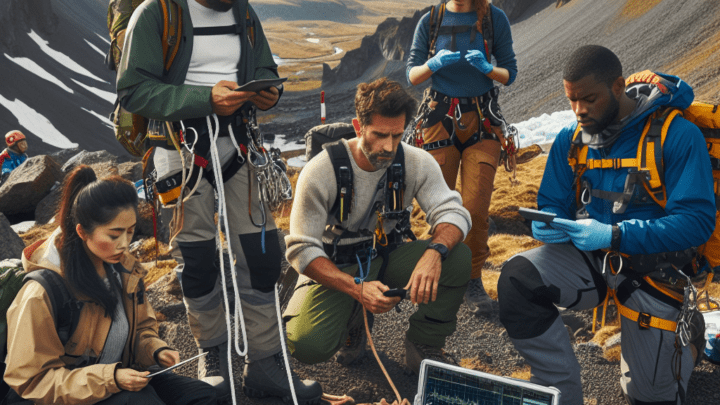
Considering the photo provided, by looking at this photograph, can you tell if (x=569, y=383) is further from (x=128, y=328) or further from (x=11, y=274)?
(x=11, y=274)

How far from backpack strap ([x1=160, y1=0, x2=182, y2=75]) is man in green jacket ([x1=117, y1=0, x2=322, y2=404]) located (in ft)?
0.10

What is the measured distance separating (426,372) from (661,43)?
25.8 m

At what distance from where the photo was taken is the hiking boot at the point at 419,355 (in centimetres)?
403

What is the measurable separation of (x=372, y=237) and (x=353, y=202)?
0.33 meters

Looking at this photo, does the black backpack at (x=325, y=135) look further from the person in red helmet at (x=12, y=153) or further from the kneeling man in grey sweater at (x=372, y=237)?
the person in red helmet at (x=12, y=153)

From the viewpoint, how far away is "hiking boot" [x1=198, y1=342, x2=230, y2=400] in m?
3.76

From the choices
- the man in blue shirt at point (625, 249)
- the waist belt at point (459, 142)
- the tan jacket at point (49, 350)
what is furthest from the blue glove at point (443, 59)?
the tan jacket at point (49, 350)

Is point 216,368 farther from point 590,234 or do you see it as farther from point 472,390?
point 590,234

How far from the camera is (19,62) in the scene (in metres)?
41.6

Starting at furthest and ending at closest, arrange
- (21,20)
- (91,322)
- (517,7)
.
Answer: (21,20) → (517,7) → (91,322)

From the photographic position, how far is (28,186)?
505 inches

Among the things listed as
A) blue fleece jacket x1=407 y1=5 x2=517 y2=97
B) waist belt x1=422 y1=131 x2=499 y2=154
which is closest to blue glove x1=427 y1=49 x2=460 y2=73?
blue fleece jacket x1=407 y1=5 x2=517 y2=97

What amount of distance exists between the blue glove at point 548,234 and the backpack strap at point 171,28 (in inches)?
104

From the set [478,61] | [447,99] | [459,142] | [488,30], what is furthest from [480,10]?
[459,142]
